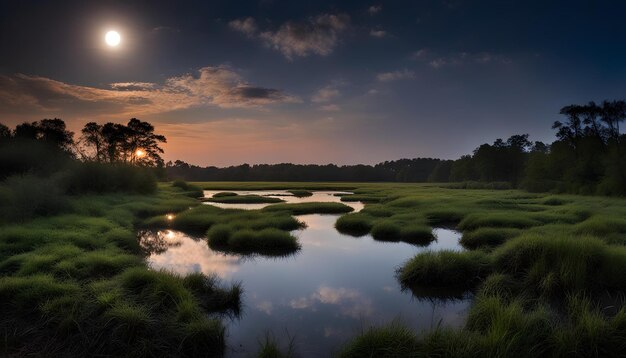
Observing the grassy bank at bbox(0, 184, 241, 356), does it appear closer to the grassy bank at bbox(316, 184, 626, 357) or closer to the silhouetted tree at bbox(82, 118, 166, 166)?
the grassy bank at bbox(316, 184, 626, 357)

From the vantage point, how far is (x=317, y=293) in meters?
12.3

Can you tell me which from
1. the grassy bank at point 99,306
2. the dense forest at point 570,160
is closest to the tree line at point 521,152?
the dense forest at point 570,160

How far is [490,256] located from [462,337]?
303 inches

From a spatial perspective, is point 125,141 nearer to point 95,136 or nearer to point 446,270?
point 95,136

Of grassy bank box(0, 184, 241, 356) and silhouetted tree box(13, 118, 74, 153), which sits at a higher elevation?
silhouetted tree box(13, 118, 74, 153)

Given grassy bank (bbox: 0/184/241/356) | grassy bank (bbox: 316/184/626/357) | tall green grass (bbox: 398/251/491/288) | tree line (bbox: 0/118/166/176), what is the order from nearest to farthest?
grassy bank (bbox: 316/184/626/357), grassy bank (bbox: 0/184/241/356), tall green grass (bbox: 398/251/491/288), tree line (bbox: 0/118/166/176)

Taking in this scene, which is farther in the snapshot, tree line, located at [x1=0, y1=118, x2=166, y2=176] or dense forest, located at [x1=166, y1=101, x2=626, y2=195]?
dense forest, located at [x1=166, y1=101, x2=626, y2=195]

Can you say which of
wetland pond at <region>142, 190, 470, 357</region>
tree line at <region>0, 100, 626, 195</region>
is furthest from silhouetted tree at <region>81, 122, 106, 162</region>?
wetland pond at <region>142, 190, 470, 357</region>

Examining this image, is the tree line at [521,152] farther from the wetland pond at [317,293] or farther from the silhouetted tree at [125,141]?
the wetland pond at [317,293]

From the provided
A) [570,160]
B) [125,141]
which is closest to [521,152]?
[570,160]

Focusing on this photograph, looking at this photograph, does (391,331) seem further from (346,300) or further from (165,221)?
(165,221)

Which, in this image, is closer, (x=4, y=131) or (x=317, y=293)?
(x=317, y=293)

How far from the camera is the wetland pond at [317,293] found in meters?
9.12

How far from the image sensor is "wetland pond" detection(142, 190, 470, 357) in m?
9.12
